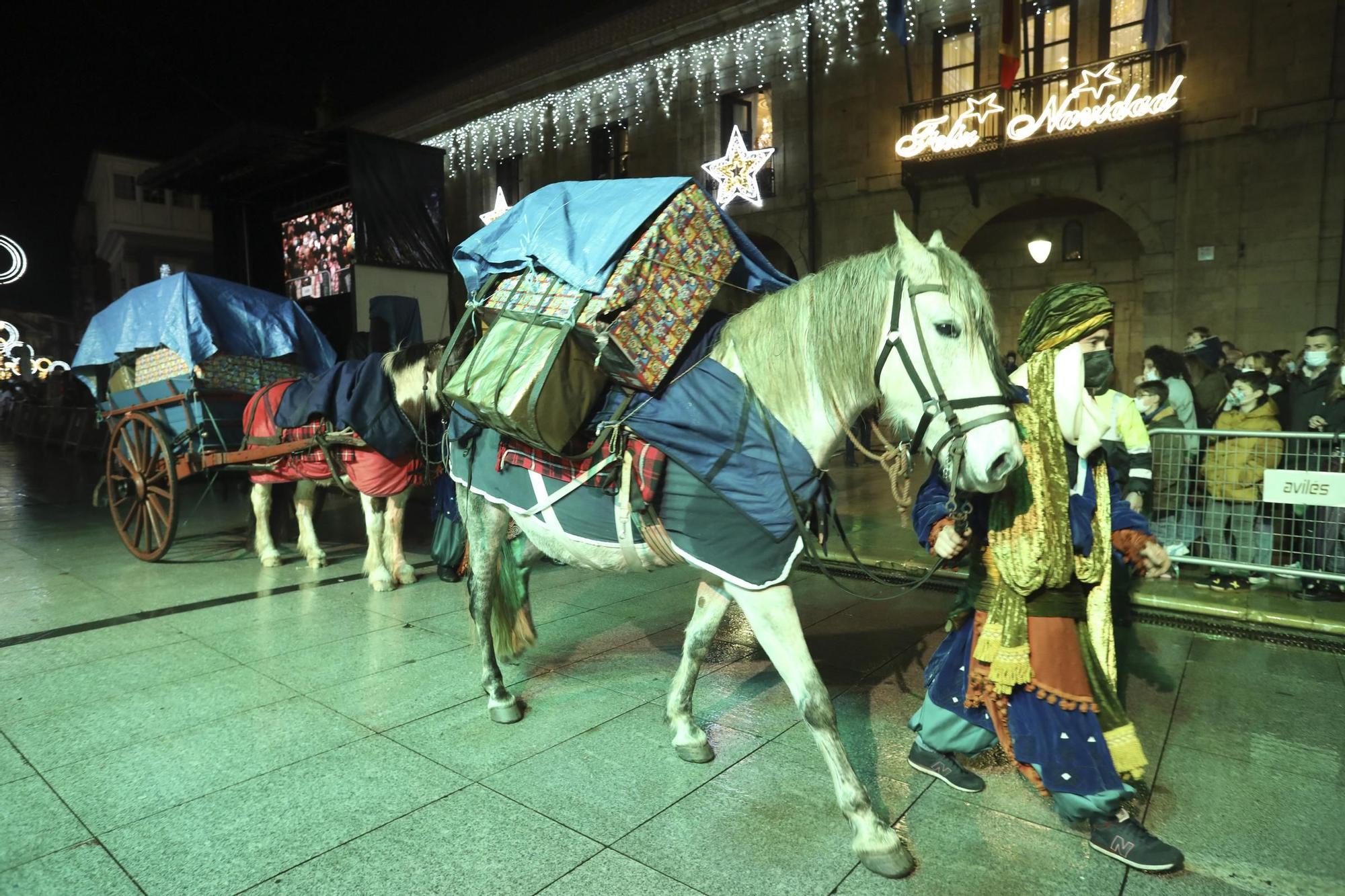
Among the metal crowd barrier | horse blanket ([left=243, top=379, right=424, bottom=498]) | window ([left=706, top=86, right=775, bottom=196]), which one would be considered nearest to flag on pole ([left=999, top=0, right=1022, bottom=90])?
window ([left=706, top=86, right=775, bottom=196])

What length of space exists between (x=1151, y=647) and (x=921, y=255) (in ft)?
11.7

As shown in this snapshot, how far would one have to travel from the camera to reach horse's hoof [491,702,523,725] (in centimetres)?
358

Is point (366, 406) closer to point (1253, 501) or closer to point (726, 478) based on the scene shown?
point (726, 478)

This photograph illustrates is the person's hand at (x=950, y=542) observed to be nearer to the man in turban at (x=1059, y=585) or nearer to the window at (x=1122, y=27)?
the man in turban at (x=1059, y=585)

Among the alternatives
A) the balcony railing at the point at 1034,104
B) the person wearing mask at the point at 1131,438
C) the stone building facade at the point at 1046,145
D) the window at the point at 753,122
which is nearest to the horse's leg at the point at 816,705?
the person wearing mask at the point at 1131,438

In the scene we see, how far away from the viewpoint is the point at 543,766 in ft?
10.3

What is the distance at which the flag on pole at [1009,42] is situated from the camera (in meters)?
12.0

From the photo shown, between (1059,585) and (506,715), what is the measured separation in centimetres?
248

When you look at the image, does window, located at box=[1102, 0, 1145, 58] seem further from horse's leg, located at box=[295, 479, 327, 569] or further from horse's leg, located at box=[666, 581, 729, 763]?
horse's leg, located at box=[295, 479, 327, 569]

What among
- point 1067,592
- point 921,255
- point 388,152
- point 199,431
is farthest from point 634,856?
point 388,152

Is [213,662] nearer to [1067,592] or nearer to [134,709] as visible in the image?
[134,709]

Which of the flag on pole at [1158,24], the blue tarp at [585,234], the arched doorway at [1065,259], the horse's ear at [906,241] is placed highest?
the flag on pole at [1158,24]

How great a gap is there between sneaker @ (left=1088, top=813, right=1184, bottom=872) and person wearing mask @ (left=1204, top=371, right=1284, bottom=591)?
4.19 m

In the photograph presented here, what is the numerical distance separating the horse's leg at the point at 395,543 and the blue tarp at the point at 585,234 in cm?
314
